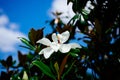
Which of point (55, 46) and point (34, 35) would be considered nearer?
point (55, 46)

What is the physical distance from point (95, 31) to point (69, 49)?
23.5 inches

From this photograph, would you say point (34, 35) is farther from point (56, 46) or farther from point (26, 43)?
point (56, 46)

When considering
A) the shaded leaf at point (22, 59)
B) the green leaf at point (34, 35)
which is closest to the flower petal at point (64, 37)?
the green leaf at point (34, 35)

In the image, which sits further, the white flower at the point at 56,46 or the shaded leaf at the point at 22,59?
the shaded leaf at the point at 22,59

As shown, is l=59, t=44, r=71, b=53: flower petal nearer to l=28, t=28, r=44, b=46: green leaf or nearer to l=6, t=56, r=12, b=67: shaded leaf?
l=28, t=28, r=44, b=46: green leaf

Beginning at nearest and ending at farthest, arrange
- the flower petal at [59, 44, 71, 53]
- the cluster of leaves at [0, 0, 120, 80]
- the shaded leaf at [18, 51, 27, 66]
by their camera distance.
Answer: the flower petal at [59, 44, 71, 53] → the cluster of leaves at [0, 0, 120, 80] → the shaded leaf at [18, 51, 27, 66]

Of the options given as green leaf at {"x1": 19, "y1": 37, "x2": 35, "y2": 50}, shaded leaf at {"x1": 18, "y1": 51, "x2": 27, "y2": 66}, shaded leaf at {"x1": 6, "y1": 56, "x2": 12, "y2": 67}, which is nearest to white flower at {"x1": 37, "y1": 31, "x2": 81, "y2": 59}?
green leaf at {"x1": 19, "y1": 37, "x2": 35, "y2": 50}

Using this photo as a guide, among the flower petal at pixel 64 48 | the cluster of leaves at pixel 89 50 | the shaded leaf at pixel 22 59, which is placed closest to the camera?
the flower petal at pixel 64 48

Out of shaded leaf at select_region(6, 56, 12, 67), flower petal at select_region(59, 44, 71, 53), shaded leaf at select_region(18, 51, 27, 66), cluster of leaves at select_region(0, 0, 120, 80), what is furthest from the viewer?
shaded leaf at select_region(6, 56, 12, 67)

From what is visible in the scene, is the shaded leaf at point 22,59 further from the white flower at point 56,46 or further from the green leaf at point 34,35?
the white flower at point 56,46

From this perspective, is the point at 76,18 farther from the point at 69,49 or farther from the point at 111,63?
the point at 69,49

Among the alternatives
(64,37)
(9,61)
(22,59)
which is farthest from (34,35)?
(9,61)

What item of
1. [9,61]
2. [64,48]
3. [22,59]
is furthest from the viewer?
[9,61]

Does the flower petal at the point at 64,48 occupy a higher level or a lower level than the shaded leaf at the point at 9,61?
lower
